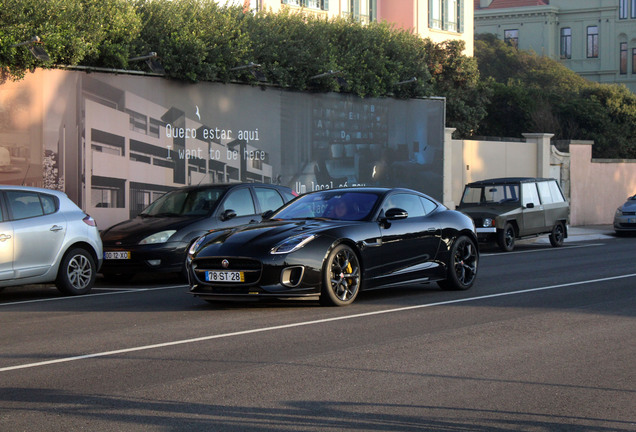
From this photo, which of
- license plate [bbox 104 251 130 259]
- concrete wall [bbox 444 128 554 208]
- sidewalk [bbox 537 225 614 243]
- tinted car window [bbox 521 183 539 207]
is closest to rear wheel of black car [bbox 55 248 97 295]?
license plate [bbox 104 251 130 259]

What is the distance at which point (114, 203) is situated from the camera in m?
20.4

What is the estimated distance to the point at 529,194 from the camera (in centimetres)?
2262

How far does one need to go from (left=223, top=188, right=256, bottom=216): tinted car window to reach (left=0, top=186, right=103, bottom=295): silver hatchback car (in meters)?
2.70

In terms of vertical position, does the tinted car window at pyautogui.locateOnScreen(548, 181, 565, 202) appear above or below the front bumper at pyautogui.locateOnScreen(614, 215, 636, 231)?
above

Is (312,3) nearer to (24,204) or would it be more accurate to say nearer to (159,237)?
(159,237)

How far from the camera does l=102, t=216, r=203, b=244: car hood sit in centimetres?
1425

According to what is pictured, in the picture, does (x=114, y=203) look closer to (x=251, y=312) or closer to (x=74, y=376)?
(x=251, y=312)

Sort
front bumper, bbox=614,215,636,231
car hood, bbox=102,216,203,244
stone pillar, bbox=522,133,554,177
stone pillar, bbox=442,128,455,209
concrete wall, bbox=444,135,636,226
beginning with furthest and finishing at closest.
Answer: stone pillar, bbox=522,133,554,177, concrete wall, bbox=444,135,636,226, stone pillar, bbox=442,128,455,209, front bumper, bbox=614,215,636,231, car hood, bbox=102,216,203,244

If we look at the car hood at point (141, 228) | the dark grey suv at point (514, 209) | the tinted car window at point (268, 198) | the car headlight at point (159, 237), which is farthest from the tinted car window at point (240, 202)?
the dark grey suv at point (514, 209)

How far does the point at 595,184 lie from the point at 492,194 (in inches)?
553

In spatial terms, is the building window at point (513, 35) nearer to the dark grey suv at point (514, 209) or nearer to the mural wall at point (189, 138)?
the mural wall at point (189, 138)

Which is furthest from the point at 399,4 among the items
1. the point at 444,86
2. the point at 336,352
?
the point at 336,352

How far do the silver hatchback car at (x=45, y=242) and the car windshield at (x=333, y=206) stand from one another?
280 centimetres

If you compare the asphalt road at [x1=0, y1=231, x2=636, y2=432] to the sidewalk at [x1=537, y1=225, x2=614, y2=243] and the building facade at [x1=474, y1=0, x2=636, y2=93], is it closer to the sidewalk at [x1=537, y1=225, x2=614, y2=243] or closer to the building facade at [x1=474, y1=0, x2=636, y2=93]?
the sidewalk at [x1=537, y1=225, x2=614, y2=243]
